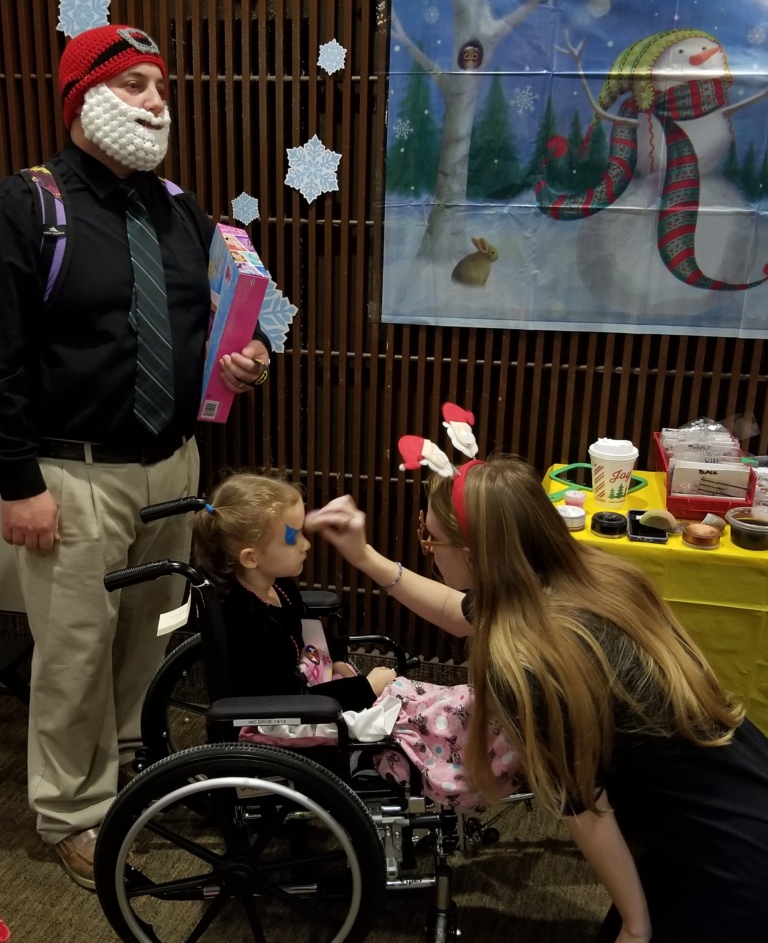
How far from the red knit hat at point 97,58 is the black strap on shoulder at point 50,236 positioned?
0.24 m

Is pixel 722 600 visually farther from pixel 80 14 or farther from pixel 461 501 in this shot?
pixel 80 14

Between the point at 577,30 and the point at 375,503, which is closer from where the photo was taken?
the point at 577,30

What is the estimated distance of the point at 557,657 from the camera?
1.59m

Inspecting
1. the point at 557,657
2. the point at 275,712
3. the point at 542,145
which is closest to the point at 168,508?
the point at 275,712

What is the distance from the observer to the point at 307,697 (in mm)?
1808

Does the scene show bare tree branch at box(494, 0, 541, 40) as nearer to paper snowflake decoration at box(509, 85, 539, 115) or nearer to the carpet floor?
paper snowflake decoration at box(509, 85, 539, 115)

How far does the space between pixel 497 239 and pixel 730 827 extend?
183cm

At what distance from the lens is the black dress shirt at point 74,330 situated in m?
2.02

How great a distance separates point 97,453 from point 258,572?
524 mm

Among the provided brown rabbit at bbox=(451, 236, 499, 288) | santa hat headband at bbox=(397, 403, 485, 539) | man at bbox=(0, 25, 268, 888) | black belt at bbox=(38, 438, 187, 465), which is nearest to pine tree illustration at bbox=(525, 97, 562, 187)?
brown rabbit at bbox=(451, 236, 499, 288)

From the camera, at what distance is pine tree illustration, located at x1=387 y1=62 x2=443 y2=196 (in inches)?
106

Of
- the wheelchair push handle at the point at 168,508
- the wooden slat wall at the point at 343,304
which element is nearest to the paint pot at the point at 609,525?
the wooden slat wall at the point at 343,304

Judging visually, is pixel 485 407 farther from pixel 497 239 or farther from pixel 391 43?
pixel 391 43

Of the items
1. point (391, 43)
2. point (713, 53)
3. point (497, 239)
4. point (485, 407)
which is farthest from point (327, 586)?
point (713, 53)
